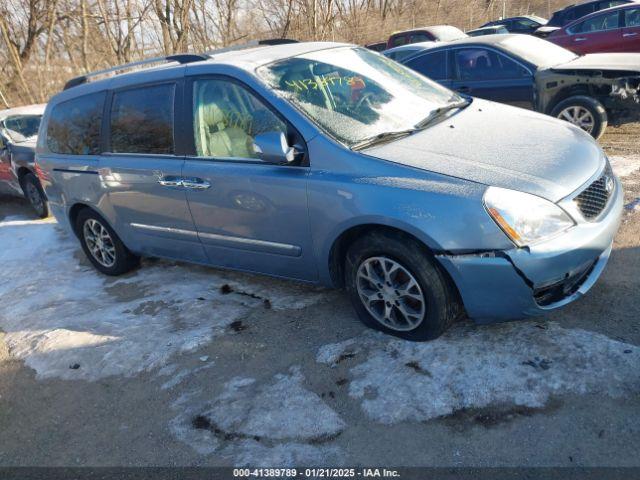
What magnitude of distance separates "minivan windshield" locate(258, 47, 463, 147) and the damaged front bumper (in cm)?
104

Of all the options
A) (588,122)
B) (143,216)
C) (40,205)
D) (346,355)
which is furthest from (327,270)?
(40,205)

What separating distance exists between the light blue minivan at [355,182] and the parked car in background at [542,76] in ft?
9.91

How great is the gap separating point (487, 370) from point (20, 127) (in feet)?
26.9

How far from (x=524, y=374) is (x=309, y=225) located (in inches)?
58.4

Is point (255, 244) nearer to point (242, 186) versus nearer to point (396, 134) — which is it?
point (242, 186)

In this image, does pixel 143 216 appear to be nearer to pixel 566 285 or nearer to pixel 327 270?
pixel 327 270

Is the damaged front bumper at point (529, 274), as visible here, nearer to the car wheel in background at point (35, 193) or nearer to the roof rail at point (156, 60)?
the roof rail at point (156, 60)

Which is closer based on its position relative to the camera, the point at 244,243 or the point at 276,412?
the point at 276,412

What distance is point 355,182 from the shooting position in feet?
10.1

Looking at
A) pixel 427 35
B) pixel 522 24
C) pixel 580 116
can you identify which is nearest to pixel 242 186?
pixel 580 116

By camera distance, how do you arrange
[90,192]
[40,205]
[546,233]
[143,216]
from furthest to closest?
[40,205]
[90,192]
[143,216]
[546,233]

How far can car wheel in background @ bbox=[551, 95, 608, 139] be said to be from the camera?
6.47 meters

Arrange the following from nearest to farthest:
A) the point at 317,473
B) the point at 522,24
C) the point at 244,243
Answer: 1. the point at 317,473
2. the point at 244,243
3. the point at 522,24

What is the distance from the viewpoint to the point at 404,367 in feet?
9.98
